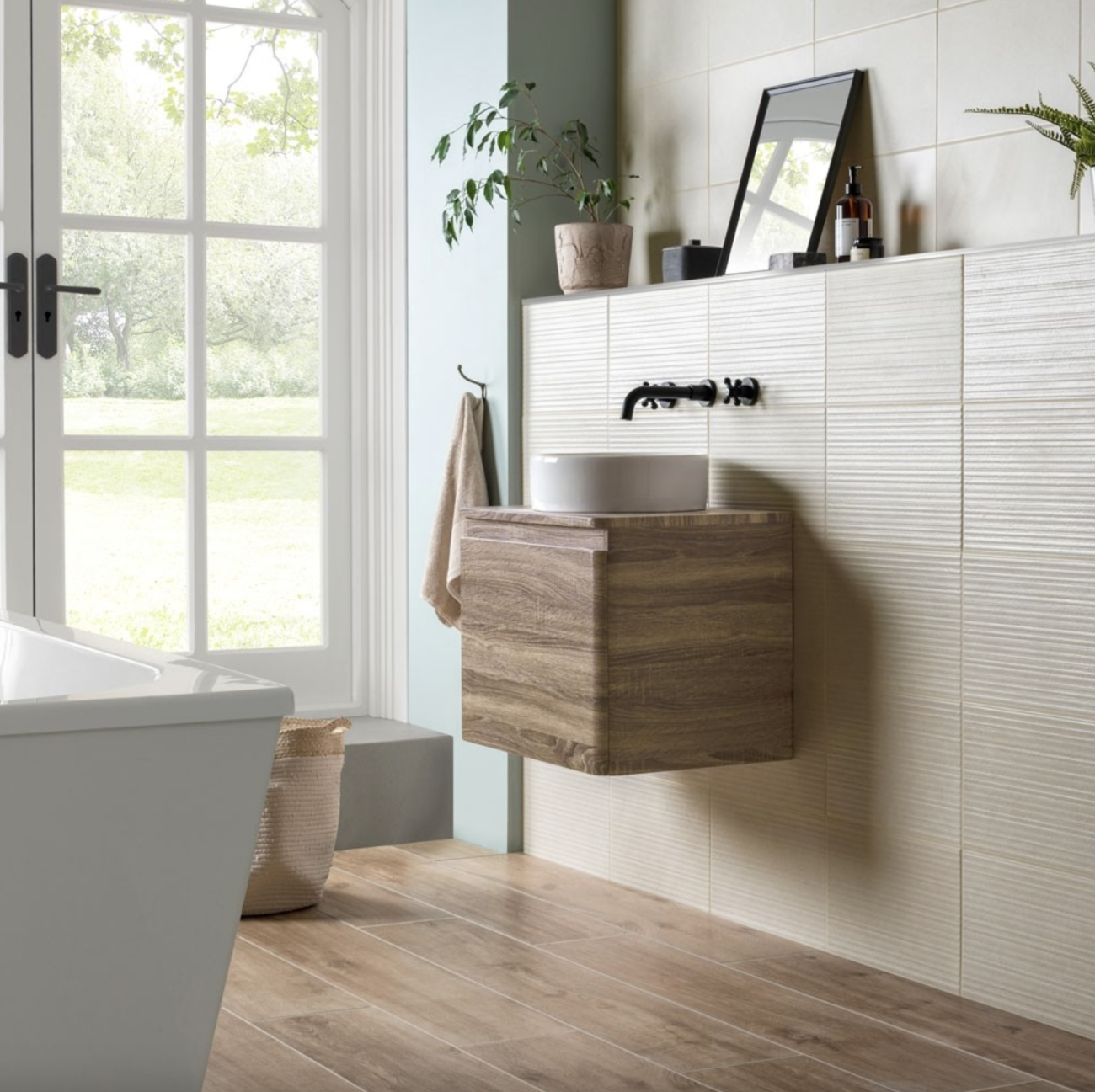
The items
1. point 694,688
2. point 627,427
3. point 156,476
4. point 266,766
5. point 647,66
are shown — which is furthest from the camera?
point 156,476

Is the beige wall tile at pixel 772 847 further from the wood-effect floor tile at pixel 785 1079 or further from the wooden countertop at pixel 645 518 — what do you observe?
the wood-effect floor tile at pixel 785 1079

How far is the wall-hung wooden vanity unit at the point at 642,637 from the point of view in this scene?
10.5 ft

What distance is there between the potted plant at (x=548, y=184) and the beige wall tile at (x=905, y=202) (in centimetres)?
73

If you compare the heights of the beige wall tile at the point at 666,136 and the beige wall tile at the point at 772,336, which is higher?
the beige wall tile at the point at 666,136

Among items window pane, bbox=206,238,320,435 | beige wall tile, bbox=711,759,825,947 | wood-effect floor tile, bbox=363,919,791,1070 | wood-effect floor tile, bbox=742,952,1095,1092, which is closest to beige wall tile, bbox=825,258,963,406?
beige wall tile, bbox=711,759,825,947

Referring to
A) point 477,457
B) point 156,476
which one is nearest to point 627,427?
point 477,457

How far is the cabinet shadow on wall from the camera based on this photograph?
128 inches

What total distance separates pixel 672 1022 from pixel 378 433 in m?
2.29

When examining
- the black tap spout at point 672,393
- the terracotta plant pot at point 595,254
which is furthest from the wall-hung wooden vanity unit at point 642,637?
the terracotta plant pot at point 595,254

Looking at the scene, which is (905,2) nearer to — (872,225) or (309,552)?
(872,225)

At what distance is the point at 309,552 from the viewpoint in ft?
15.5

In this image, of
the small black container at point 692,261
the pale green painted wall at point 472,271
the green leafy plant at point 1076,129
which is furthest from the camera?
the pale green painted wall at point 472,271

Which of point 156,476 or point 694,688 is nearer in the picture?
point 694,688

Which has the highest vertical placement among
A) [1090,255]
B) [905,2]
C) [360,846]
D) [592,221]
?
[905,2]
